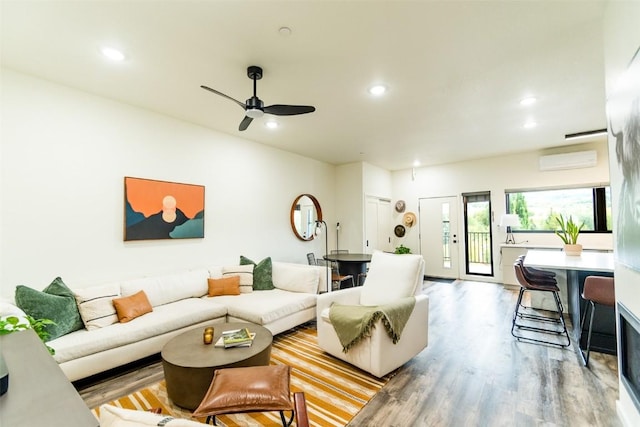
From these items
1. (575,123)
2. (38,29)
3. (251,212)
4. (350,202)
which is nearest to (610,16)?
(575,123)

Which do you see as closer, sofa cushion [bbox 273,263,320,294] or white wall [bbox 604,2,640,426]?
white wall [bbox 604,2,640,426]

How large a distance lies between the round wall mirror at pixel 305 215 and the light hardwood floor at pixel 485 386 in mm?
3036

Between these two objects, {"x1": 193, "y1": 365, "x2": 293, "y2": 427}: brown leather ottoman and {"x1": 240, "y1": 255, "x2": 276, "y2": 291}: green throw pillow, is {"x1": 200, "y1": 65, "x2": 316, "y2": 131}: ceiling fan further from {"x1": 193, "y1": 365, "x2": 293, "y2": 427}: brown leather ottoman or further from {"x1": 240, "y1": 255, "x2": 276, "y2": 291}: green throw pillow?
{"x1": 240, "y1": 255, "x2": 276, "y2": 291}: green throw pillow

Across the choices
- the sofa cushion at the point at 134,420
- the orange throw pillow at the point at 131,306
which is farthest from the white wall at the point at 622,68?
→ the orange throw pillow at the point at 131,306

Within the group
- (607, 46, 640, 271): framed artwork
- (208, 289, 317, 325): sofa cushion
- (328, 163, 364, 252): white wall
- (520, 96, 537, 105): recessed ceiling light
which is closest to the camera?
(607, 46, 640, 271): framed artwork

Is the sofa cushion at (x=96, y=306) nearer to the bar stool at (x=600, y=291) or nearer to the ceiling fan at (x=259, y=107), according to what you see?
the ceiling fan at (x=259, y=107)

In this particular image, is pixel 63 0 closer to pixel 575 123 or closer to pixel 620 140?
pixel 620 140

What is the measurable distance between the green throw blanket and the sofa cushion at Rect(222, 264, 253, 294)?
5.31ft

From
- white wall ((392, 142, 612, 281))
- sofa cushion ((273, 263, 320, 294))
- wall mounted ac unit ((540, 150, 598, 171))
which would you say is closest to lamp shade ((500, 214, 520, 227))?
white wall ((392, 142, 612, 281))

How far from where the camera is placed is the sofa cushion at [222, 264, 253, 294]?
3.91m

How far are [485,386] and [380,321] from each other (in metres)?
0.99

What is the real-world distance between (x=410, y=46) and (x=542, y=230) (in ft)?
17.6

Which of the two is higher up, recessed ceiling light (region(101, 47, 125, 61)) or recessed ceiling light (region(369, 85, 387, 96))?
recessed ceiling light (region(101, 47, 125, 61))

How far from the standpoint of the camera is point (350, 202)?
Answer: 6.41 m
